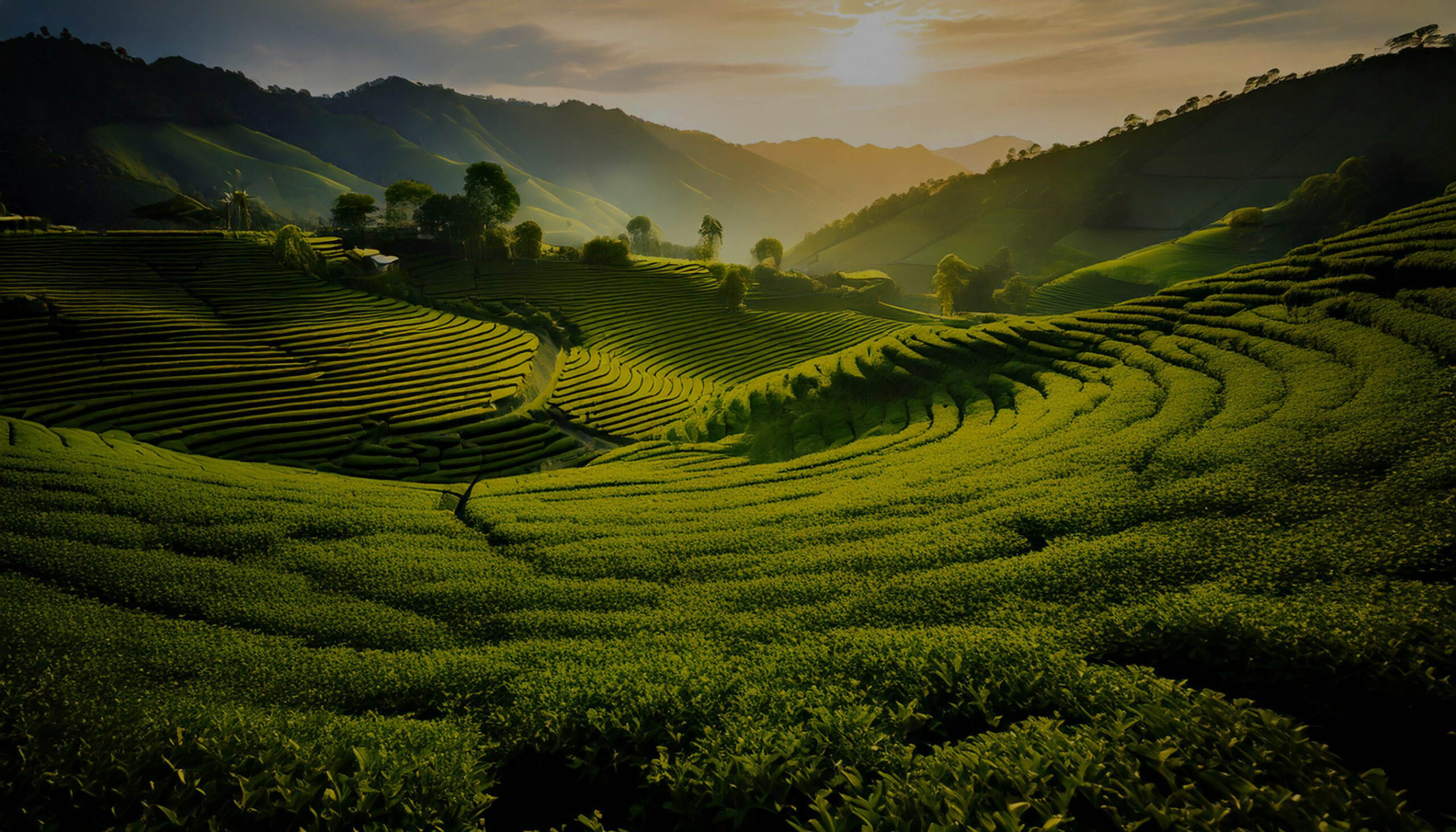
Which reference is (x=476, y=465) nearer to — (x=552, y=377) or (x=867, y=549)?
(x=552, y=377)

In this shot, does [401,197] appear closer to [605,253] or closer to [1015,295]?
[605,253]

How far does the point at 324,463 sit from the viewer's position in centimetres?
2688

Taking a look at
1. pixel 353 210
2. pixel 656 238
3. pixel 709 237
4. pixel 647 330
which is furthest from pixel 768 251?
pixel 353 210

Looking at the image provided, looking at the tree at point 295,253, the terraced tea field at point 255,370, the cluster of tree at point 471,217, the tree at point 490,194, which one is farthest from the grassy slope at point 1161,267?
the tree at point 295,253

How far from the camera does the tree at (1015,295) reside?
87750mm

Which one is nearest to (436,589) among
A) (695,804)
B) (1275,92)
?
(695,804)

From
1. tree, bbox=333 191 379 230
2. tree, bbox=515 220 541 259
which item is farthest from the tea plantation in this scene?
tree, bbox=333 191 379 230

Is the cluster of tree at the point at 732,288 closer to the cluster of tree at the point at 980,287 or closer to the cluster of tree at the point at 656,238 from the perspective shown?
the cluster of tree at the point at 656,238

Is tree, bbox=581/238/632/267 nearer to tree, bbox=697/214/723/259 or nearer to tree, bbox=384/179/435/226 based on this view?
tree, bbox=384/179/435/226

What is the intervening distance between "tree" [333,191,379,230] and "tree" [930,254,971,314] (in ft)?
243

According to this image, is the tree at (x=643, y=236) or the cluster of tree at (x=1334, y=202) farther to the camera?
the tree at (x=643, y=236)

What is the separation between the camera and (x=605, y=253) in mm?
72688

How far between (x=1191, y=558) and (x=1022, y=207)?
155 m

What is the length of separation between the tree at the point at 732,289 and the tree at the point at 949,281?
3381cm
